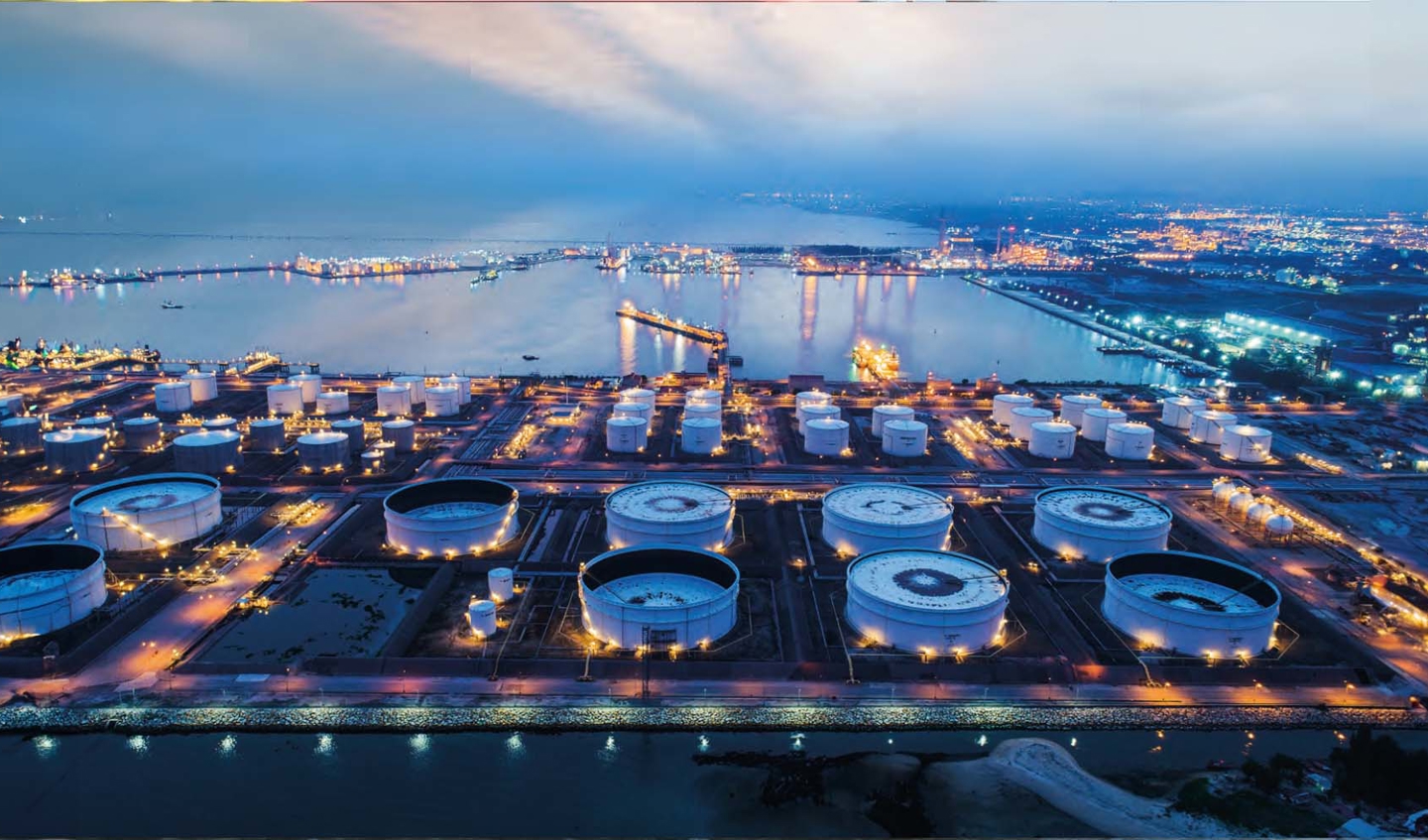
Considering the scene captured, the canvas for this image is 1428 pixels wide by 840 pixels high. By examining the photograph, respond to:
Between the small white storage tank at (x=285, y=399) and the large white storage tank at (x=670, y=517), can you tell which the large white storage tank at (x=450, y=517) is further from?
the small white storage tank at (x=285, y=399)

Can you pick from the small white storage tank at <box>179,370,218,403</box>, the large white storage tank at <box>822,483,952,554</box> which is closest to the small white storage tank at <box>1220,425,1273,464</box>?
the large white storage tank at <box>822,483,952,554</box>

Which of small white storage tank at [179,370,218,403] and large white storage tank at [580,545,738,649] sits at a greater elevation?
small white storage tank at [179,370,218,403]

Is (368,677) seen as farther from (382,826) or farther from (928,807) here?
(928,807)

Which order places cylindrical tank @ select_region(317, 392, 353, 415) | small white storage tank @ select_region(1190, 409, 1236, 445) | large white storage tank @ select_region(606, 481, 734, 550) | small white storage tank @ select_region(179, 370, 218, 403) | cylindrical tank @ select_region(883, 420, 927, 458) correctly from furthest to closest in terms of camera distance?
small white storage tank @ select_region(179, 370, 218, 403), cylindrical tank @ select_region(317, 392, 353, 415), small white storage tank @ select_region(1190, 409, 1236, 445), cylindrical tank @ select_region(883, 420, 927, 458), large white storage tank @ select_region(606, 481, 734, 550)

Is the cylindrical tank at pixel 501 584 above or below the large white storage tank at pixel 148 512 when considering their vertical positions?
below

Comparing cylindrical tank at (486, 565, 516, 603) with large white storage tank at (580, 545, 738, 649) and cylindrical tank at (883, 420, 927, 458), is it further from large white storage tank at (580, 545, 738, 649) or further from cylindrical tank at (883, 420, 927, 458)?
cylindrical tank at (883, 420, 927, 458)

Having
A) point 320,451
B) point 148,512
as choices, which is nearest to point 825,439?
point 320,451

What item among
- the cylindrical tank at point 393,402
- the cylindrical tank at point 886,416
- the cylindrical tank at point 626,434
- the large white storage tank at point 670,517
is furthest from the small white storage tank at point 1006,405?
the cylindrical tank at point 393,402
